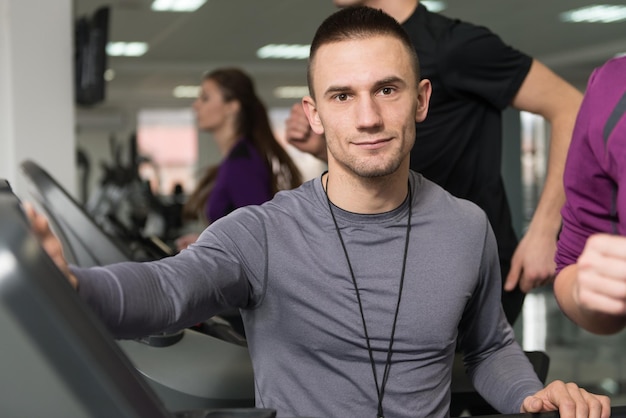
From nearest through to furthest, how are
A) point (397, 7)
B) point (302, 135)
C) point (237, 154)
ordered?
point (397, 7)
point (302, 135)
point (237, 154)

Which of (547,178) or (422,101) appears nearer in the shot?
(422,101)

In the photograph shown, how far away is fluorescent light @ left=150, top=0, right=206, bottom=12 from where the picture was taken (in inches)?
329

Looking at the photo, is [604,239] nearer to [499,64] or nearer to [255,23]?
[499,64]

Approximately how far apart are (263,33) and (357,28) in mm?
9074

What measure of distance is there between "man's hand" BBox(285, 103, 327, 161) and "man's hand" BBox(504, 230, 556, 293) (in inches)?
18.0

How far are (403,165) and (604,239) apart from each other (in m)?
0.60

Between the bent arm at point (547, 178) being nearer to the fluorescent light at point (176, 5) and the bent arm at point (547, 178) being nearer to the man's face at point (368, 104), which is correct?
the man's face at point (368, 104)

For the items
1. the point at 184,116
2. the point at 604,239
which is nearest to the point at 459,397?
the point at 604,239

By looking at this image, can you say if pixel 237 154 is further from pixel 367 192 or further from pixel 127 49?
pixel 127 49

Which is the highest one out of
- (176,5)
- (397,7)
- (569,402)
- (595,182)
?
(176,5)

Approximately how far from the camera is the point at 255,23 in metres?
9.50

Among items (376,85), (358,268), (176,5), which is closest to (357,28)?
(376,85)

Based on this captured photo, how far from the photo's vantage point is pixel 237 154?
125 inches

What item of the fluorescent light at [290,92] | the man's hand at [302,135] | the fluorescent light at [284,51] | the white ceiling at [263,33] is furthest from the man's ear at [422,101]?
the fluorescent light at [290,92]
